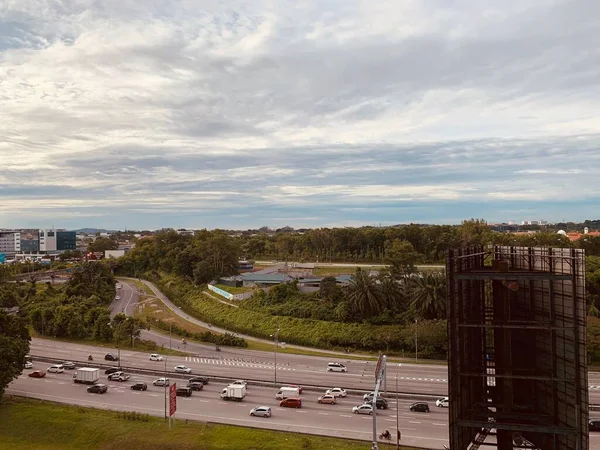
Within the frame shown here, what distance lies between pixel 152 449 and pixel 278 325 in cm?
3660

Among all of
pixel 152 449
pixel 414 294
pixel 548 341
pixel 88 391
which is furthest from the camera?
pixel 414 294

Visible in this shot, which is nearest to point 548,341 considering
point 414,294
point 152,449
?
point 152,449

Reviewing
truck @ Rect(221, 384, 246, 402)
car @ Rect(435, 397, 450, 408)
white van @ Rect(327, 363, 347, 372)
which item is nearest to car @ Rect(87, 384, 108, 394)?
truck @ Rect(221, 384, 246, 402)

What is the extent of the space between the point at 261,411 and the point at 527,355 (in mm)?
21531

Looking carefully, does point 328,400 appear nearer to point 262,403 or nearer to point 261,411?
point 262,403

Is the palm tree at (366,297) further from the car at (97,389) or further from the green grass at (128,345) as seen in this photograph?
the car at (97,389)

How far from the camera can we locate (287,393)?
40094 mm

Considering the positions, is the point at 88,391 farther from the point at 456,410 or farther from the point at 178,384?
the point at 456,410

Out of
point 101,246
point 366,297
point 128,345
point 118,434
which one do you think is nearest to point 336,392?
point 118,434

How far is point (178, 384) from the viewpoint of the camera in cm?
4512

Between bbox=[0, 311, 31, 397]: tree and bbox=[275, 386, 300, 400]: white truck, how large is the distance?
2231 cm

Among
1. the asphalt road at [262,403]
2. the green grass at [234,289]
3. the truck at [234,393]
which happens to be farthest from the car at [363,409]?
the green grass at [234,289]

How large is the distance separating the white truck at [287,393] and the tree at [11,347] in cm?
2231

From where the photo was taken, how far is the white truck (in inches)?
1570
